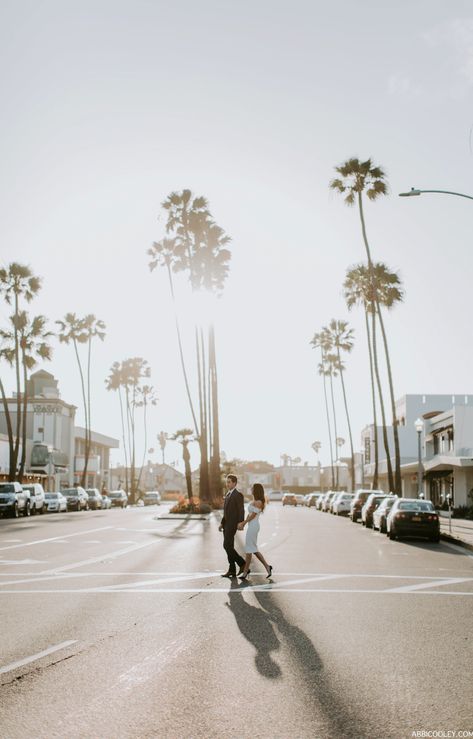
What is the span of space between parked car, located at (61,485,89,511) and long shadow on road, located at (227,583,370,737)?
5046 centimetres

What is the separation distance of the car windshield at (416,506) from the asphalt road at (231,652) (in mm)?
9645

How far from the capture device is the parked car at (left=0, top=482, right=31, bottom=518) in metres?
44.3

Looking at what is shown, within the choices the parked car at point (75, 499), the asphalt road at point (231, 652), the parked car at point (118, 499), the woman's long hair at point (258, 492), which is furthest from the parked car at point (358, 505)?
the parked car at point (118, 499)

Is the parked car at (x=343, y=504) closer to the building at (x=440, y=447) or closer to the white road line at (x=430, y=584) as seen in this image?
the building at (x=440, y=447)

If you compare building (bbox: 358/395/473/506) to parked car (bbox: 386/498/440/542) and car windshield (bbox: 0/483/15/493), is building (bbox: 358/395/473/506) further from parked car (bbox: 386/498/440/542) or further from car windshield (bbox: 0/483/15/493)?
car windshield (bbox: 0/483/15/493)

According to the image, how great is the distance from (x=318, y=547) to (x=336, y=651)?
15.1 metres

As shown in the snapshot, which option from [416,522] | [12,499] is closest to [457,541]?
[416,522]

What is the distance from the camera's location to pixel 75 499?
61.4 m

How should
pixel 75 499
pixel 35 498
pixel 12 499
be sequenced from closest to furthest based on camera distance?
pixel 12 499 → pixel 35 498 → pixel 75 499

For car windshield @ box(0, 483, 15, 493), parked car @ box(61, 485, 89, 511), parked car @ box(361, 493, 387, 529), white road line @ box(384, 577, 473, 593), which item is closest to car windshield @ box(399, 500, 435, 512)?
parked car @ box(361, 493, 387, 529)

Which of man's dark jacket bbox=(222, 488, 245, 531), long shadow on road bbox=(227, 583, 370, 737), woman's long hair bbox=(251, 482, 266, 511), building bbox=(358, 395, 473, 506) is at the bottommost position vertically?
long shadow on road bbox=(227, 583, 370, 737)

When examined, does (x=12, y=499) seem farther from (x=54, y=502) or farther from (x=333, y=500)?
(x=333, y=500)

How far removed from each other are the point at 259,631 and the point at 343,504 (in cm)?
4514

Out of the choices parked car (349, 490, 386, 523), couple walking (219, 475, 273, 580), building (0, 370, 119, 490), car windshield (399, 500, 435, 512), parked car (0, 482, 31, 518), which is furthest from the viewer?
building (0, 370, 119, 490)
